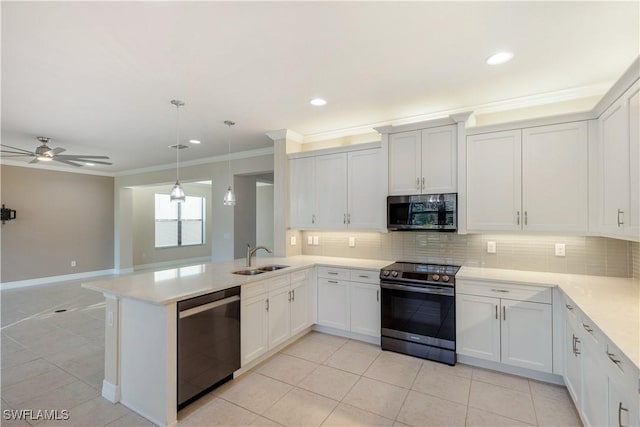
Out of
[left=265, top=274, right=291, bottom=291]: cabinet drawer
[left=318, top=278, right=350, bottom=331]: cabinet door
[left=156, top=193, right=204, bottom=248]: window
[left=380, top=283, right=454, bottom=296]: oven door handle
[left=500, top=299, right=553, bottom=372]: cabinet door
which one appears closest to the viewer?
[left=500, top=299, right=553, bottom=372]: cabinet door

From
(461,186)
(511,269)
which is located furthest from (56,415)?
(511,269)

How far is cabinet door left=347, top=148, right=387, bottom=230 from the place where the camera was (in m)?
3.72

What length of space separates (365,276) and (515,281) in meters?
1.47

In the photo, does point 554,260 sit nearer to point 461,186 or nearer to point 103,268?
point 461,186

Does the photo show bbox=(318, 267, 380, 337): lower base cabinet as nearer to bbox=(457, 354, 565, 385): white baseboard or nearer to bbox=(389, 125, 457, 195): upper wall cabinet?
bbox=(457, 354, 565, 385): white baseboard

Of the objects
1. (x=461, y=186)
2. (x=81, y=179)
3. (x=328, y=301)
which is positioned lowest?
(x=328, y=301)

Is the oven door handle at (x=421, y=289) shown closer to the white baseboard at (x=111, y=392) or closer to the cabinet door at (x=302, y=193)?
the cabinet door at (x=302, y=193)

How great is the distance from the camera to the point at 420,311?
312 cm

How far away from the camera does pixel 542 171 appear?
9.45 feet

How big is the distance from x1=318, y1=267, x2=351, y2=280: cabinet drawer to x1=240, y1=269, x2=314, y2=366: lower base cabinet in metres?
0.14

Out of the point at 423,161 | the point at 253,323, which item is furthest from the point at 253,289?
the point at 423,161

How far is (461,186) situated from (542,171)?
0.71 meters

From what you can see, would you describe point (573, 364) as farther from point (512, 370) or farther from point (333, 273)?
point (333, 273)

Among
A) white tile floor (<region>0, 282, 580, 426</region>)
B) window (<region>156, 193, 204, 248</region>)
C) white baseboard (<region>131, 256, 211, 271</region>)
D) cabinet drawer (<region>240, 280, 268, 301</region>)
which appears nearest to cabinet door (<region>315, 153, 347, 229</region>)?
cabinet drawer (<region>240, 280, 268, 301</region>)
